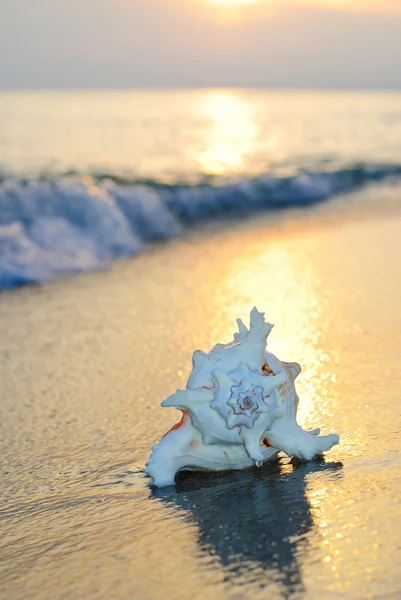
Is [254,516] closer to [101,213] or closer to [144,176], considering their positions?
[101,213]

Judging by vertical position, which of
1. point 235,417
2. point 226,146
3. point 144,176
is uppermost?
point 226,146

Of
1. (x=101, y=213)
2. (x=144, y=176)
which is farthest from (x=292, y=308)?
(x=144, y=176)

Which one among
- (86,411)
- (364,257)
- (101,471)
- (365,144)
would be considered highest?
(365,144)

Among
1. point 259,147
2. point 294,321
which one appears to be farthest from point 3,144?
point 294,321

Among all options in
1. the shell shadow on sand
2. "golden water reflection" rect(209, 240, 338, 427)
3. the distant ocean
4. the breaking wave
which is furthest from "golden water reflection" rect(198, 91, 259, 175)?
the shell shadow on sand

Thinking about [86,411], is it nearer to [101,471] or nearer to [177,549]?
[101,471]
